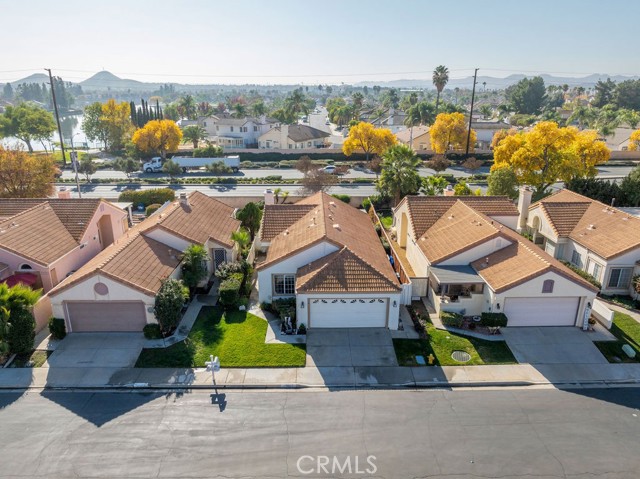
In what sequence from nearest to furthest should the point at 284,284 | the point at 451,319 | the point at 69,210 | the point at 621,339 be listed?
the point at 621,339 < the point at 451,319 < the point at 284,284 < the point at 69,210

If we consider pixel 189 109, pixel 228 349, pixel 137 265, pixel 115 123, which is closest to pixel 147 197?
pixel 137 265

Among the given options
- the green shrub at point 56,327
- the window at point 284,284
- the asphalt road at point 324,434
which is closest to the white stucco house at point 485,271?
the asphalt road at point 324,434

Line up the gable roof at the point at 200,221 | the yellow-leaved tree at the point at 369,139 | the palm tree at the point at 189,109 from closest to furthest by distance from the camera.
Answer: the gable roof at the point at 200,221 → the yellow-leaved tree at the point at 369,139 → the palm tree at the point at 189,109

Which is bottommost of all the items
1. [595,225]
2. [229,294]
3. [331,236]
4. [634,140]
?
[229,294]

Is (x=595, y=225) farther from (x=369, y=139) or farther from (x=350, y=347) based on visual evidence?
(x=369, y=139)

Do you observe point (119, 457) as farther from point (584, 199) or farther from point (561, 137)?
point (561, 137)

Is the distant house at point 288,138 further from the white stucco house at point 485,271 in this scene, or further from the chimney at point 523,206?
the white stucco house at point 485,271

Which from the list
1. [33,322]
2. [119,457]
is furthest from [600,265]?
[33,322]

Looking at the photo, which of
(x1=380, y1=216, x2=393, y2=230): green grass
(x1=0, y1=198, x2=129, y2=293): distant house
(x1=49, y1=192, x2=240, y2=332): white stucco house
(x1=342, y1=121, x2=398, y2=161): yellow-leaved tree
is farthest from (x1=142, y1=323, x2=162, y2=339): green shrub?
(x1=342, y1=121, x2=398, y2=161): yellow-leaved tree
